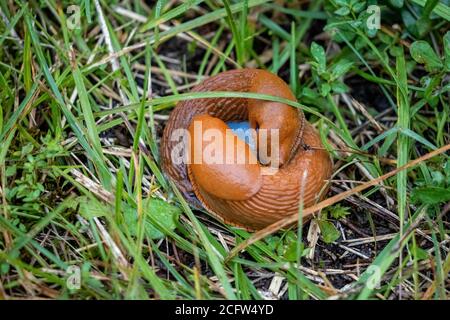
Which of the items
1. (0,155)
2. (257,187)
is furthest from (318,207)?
(0,155)

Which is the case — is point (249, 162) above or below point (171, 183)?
above

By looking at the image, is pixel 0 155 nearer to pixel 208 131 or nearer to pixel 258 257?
pixel 208 131

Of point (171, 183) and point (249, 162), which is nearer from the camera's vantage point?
point (249, 162)

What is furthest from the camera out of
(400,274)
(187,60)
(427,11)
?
(187,60)
